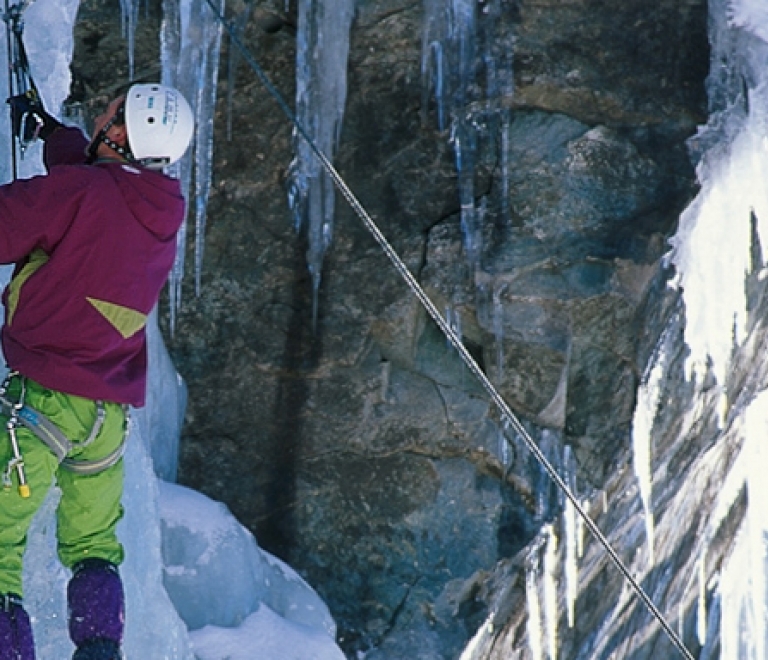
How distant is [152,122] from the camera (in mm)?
2828

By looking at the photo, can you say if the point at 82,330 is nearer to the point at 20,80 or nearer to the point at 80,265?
the point at 80,265

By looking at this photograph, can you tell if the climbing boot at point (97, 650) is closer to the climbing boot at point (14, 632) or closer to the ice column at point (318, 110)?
the climbing boot at point (14, 632)

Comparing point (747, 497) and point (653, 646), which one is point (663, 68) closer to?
point (747, 497)

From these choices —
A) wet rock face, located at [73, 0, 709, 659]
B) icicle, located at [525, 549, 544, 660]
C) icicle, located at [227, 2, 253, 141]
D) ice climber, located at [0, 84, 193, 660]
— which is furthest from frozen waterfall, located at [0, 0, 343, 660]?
icicle, located at [525, 549, 544, 660]

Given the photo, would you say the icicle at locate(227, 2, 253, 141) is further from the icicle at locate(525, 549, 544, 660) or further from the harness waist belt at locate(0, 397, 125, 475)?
the harness waist belt at locate(0, 397, 125, 475)

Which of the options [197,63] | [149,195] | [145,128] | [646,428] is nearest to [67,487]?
[149,195]

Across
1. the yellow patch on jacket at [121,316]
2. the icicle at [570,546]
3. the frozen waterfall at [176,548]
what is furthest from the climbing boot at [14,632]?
the icicle at [570,546]

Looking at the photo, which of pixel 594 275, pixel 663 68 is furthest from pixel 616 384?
pixel 663 68

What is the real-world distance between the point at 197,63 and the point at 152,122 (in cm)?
318

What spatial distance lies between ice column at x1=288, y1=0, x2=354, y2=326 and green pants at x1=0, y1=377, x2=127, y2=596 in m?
3.30

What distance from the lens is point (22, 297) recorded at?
2.78 metres

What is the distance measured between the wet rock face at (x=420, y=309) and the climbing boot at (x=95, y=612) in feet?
11.5

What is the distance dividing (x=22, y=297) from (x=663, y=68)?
409cm

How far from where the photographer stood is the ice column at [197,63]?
5866 millimetres
